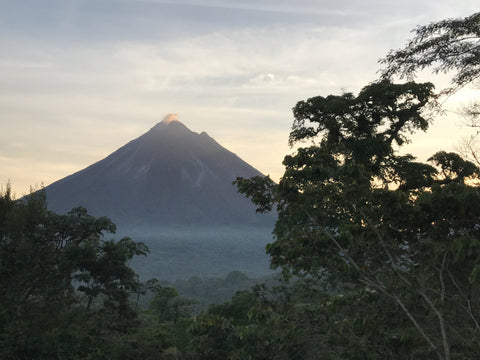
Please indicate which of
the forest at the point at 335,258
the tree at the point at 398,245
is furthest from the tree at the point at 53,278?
the tree at the point at 398,245

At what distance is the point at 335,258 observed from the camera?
763 centimetres

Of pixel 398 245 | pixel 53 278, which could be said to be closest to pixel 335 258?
pixel 398 245

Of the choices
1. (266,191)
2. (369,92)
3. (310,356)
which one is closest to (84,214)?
(310,356)

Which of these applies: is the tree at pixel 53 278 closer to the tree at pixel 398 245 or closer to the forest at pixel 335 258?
the forest at pixel 335 258

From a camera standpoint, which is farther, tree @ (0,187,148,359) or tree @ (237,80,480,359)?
tree @ (0,187,148,359)

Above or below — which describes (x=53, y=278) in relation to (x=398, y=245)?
below

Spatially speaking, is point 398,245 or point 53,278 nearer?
point 398,245

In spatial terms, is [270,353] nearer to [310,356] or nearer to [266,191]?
[266,191]

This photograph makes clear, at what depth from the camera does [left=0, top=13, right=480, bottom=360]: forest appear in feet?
23.0

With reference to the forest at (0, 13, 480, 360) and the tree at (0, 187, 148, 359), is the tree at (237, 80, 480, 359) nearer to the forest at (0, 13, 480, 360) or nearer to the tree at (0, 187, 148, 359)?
the forest at (0, 13, 480, 360)

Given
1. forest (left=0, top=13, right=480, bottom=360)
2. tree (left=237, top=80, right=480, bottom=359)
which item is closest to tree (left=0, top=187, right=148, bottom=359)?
forest (left=0, top=13, right=480, bottom=360)

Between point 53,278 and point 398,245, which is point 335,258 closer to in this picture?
point 398,245

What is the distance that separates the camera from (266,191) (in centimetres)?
843

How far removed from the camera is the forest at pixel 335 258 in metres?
7.02
